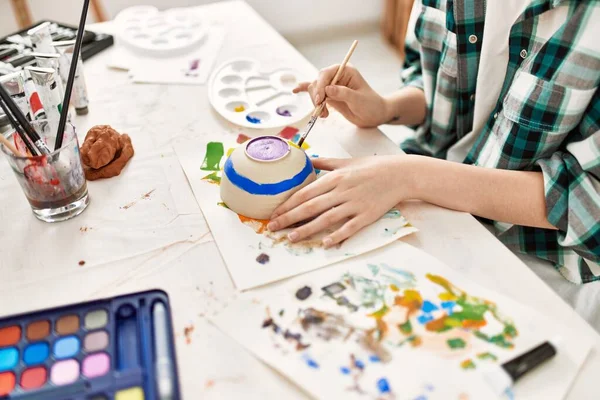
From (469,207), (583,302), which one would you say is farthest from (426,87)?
(583,302)

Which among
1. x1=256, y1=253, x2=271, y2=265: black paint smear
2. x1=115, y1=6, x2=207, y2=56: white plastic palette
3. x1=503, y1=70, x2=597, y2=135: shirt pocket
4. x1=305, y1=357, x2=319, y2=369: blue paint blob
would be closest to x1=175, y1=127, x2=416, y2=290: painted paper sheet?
x1=256, y1=253, x2=271, y2=265: black paint smear

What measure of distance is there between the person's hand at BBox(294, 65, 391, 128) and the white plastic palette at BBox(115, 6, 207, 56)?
0.36m

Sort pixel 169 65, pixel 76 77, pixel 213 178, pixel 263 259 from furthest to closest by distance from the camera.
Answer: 1. pixel 169 65
2. pixel 76 77
3. pixel 213 178
4. pixel 263 259

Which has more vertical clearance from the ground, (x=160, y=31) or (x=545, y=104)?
(x=545, y=104)

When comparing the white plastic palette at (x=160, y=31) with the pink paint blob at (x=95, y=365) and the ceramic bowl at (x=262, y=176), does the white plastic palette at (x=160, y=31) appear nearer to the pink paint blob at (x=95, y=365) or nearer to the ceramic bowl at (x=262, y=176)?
the ceramic bowl at (x=262, y=176)

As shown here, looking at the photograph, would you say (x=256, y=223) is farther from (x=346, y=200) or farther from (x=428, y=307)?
(x=428, y=307)

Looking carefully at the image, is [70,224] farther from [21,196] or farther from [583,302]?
[583,302]

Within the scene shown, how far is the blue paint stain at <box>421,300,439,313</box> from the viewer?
0.53 metres

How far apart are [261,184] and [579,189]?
37 cm

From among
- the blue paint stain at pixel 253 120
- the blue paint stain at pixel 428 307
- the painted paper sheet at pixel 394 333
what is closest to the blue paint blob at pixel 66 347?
the painted paper sheet at pixel 394 333

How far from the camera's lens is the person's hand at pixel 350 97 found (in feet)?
2.54

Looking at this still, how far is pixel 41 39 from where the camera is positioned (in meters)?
0.82

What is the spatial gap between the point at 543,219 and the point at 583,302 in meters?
0.13

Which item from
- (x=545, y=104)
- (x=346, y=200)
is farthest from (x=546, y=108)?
(x=346, y=200)
